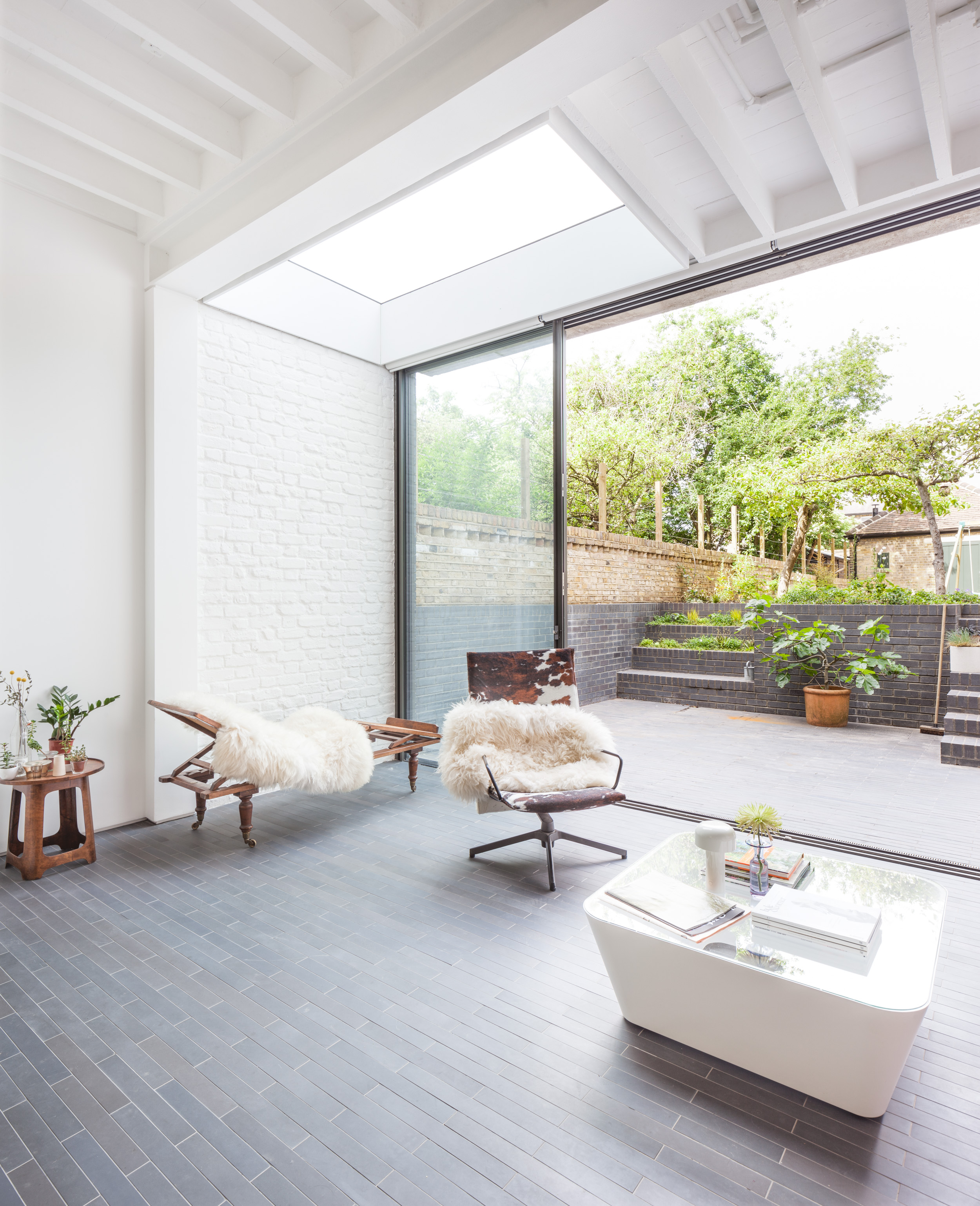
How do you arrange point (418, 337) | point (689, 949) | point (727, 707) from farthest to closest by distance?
1. point (727, 707)
2. point (418, 337)
3. point (689, 949)

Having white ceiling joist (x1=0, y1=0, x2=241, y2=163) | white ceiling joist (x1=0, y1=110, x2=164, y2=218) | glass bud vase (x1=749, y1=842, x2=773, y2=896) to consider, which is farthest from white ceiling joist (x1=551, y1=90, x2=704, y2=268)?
glass bud vase (x1=749, y1=842, x2=773, y2=896)

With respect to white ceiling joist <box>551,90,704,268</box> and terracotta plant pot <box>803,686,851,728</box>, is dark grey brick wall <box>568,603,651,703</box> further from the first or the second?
white ceiling joist <box>551,90,704,268</box>

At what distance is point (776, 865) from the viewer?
205 centimetres

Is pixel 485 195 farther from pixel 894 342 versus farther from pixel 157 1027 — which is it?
pixel 894 342

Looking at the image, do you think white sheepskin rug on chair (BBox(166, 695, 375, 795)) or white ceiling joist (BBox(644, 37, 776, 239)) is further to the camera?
white sheepskin rug on chair (BBox(166, 695, 375, 795))

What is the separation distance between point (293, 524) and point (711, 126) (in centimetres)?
300

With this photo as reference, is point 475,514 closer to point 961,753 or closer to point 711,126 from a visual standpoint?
point 711,126

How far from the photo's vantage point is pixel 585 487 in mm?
9938

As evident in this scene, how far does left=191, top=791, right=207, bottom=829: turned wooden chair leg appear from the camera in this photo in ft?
10.6

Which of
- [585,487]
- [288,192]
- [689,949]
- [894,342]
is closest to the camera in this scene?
[689,949]

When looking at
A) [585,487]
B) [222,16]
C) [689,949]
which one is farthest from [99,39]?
[585,487]

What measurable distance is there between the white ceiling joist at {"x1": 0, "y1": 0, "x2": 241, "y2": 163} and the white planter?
628cm

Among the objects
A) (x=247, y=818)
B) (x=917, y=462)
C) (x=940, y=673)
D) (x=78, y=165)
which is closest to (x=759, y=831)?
(x=247, y=818)

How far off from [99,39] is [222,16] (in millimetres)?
496
